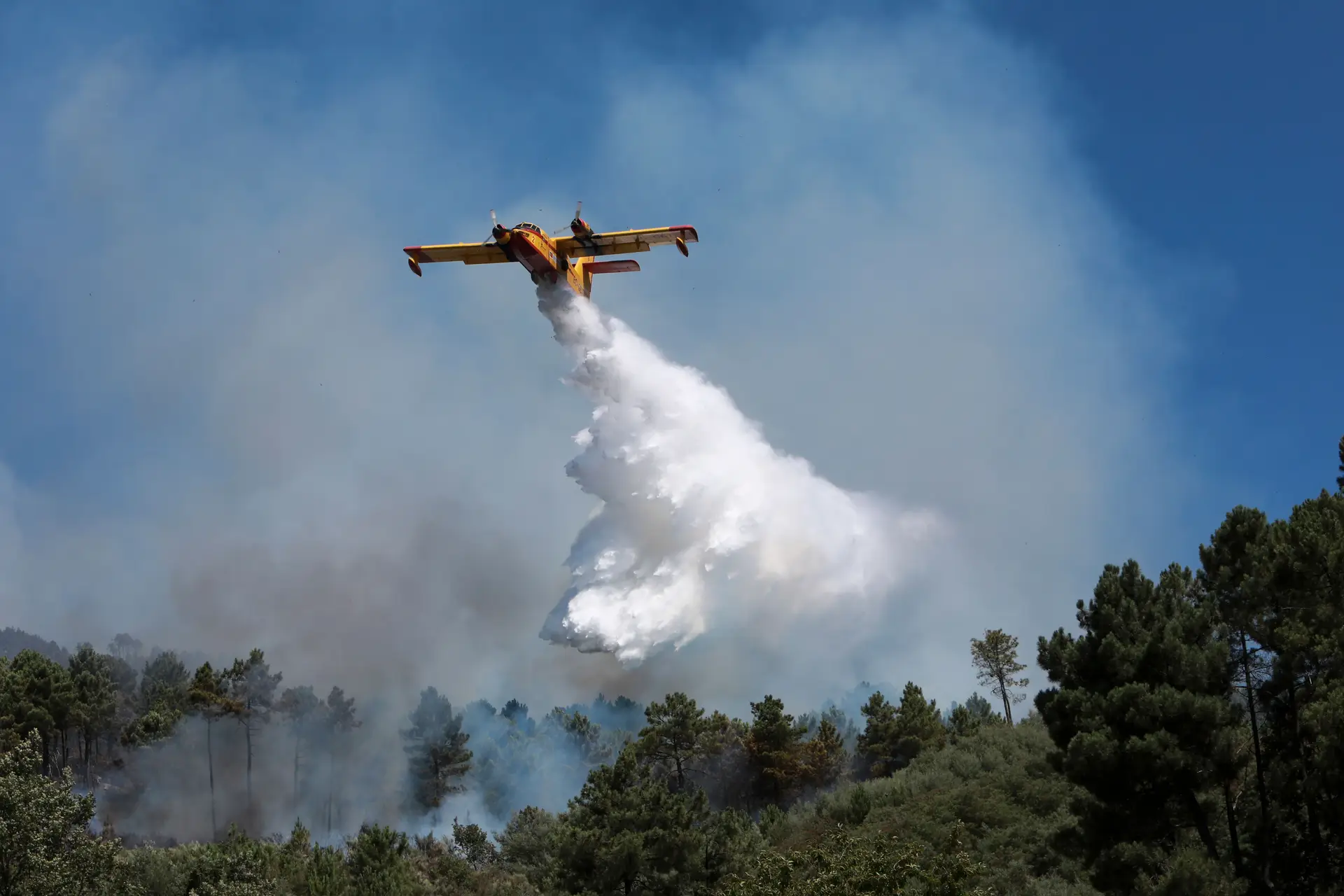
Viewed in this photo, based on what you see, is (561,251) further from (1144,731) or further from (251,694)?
(251,694)

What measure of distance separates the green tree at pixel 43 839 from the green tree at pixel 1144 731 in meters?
27.0

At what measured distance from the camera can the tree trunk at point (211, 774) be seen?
83.1 meters

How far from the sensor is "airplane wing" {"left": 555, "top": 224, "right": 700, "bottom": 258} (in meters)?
51.2

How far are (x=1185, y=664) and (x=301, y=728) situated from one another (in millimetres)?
82404

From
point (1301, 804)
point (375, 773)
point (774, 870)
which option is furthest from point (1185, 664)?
point (375, 773)

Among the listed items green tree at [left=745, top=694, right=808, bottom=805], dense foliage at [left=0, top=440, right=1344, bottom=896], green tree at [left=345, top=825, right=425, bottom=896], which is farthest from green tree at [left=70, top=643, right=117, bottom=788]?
green tree at [left=745, top=694, right=808, bottom=805]

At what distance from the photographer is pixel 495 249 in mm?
53438

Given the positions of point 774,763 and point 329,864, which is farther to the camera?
point 774,763

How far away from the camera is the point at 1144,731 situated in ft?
90.9

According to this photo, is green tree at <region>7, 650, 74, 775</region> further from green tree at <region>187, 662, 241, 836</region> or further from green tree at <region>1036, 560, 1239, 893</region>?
green tree at <region>1036, 560, 1239, 893</region>

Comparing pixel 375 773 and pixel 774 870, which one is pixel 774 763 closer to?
pixel 774 870

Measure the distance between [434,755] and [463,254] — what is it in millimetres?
44528

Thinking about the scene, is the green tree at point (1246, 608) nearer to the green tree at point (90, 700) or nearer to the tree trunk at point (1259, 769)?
the tree trunk at point (1259, 769)

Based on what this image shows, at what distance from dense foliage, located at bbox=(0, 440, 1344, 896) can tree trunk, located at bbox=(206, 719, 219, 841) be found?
1306 centimetres
